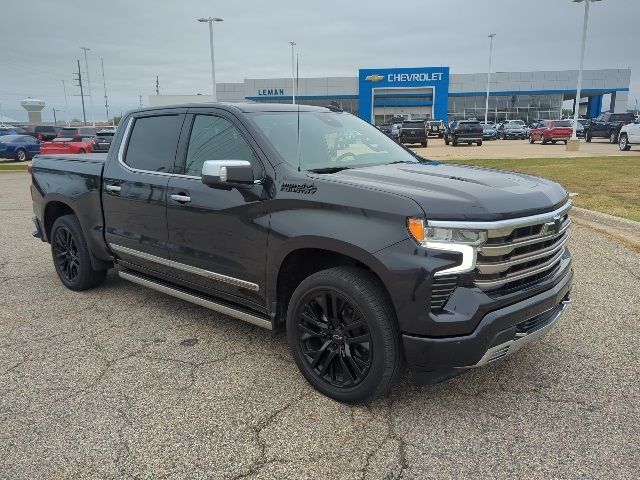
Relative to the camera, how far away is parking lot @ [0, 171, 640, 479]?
2676 millimetres

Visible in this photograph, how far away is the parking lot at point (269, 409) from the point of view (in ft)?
8.78

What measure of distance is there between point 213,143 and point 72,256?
2.44 meters

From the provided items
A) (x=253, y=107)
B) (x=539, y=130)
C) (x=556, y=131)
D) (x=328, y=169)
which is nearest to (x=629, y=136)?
(x=556, y=131)

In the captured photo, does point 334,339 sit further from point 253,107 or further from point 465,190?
point 253,107

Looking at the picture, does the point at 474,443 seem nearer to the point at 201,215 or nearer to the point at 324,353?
the point at 324,353

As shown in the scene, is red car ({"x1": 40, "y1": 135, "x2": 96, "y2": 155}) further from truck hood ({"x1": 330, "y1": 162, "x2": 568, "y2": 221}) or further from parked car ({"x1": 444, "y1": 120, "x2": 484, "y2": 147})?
truck hood ({"x1": 330, "y1": 162, "x2": 568, "y2": 221})

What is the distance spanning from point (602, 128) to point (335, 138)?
1385 inches

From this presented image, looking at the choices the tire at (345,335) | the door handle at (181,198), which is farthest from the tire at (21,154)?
the tire at (345,335)

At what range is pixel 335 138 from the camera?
13.6ft

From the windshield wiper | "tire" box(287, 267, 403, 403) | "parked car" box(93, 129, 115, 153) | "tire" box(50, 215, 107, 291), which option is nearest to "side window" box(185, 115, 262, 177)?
the windshield wiper

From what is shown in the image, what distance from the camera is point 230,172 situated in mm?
3344

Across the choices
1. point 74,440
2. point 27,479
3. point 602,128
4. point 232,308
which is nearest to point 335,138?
point 232,308

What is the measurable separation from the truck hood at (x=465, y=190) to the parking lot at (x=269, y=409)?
1177mm

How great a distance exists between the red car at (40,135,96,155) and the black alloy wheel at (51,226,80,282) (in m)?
19.6
